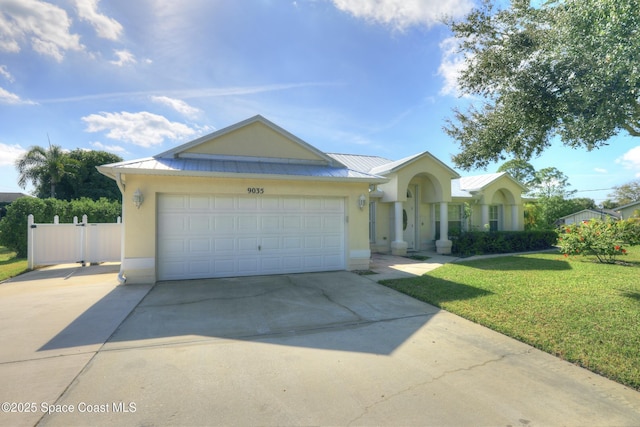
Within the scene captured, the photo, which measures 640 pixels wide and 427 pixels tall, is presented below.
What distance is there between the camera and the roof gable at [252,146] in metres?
9.23

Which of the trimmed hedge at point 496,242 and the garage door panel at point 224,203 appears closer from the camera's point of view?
the garage door panel at point 224,203

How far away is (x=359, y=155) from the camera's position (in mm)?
18594

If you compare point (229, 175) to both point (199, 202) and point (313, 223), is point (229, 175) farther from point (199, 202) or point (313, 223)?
point (313, 223)

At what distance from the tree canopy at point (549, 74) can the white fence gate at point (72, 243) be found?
13519 millimetres

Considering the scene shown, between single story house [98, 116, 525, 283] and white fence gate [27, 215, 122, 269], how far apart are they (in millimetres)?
4995

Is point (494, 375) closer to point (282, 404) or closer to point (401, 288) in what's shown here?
point (282, 404)

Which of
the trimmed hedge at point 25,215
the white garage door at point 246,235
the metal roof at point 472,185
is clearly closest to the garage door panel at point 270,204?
the white garage door at point 246,235

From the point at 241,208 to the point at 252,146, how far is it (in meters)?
2.24

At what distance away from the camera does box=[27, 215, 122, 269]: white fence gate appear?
10664 mm

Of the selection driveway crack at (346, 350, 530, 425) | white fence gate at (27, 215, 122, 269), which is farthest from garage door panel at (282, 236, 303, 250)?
white fence gate at (27, 215, 122, 269)

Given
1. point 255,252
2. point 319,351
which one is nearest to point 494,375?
point 319,351

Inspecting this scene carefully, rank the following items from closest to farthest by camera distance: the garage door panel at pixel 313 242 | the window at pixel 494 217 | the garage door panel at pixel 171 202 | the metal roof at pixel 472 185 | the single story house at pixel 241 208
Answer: the single story house at pixel 241 208 → the garage door panel at pixel 171 202 → the garage door panel at pixel 313 242 → the metal roof at pixel 472 185 → the window at pixel 494 217

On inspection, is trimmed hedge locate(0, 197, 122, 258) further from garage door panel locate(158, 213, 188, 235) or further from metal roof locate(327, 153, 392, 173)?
metal roof locate(327, 153, 392, 173)

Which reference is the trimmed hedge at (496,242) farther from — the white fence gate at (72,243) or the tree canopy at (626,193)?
the tree canopy at (626,193)
